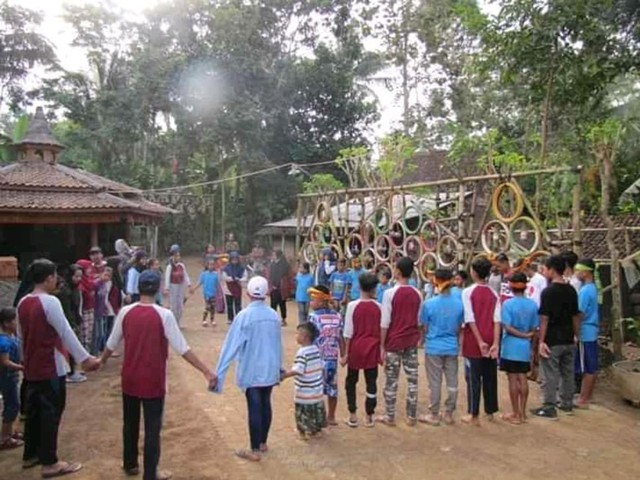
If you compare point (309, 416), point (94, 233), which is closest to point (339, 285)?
point (309, 416)

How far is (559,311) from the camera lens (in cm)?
579

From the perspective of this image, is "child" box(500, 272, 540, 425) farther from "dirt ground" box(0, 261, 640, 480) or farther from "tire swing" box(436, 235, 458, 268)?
"tire swing" box(436, 235, 458, 268)

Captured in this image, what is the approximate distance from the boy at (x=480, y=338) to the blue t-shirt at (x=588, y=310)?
4.03 feet

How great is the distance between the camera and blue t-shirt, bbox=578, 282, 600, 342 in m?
6.25

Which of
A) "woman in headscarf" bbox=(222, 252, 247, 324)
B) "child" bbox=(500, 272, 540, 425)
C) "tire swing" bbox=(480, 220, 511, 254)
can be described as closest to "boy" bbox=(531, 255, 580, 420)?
"child" bbox=(500, 272, 540, 425)

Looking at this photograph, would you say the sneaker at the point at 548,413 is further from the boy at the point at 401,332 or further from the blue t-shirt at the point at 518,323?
the boy at the point at 401,332

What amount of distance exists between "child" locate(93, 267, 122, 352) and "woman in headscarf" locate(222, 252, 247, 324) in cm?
294

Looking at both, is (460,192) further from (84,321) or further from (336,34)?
(336,34)

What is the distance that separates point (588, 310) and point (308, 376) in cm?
328

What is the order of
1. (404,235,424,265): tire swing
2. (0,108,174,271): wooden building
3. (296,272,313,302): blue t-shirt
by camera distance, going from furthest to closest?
(0,108,174,271): wooden building < (404,235,424,265): tire swing < (296,272,313,302): blue t-shirt

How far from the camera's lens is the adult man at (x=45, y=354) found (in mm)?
4305

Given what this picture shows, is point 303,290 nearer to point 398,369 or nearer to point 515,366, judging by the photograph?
point 398,369

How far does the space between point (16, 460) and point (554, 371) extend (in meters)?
4.97

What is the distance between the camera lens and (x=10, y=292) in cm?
694
